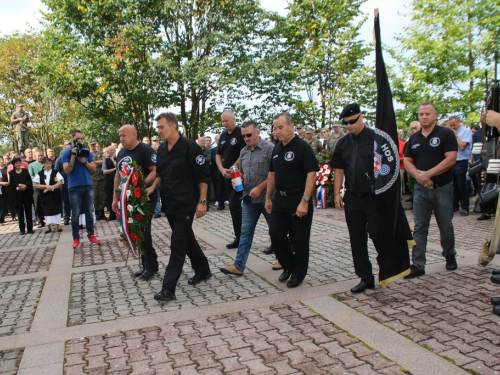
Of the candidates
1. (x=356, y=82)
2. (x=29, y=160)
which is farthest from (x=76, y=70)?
(x=356, y=82)

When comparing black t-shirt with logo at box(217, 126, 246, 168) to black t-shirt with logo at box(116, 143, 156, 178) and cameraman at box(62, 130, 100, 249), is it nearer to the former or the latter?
black t-shirt with logo at box(116, 143, 156, 178)

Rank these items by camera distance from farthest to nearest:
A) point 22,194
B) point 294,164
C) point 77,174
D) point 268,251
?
point 22,194
point 77,174
point 268,251
point 294,164

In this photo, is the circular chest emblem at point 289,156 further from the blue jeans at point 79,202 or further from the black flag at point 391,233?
the blue jeans at point 79,202

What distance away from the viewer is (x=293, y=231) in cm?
554

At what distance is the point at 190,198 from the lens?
17.7 ft

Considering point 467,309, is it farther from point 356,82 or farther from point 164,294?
point 356,82

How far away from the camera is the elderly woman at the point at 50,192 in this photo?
11.3 metres

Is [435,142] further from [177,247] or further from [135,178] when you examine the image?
[135,178]

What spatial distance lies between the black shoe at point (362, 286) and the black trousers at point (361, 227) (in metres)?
0.04

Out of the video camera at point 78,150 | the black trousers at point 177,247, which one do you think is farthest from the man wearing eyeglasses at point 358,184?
the video camera at point 78,150

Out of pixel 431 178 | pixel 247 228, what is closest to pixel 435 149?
pixel 431 178

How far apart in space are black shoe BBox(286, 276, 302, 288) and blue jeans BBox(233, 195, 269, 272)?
82 centimetres

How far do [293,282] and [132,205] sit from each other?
7.22 feet

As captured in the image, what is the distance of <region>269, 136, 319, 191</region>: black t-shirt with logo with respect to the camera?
530 centimetres
